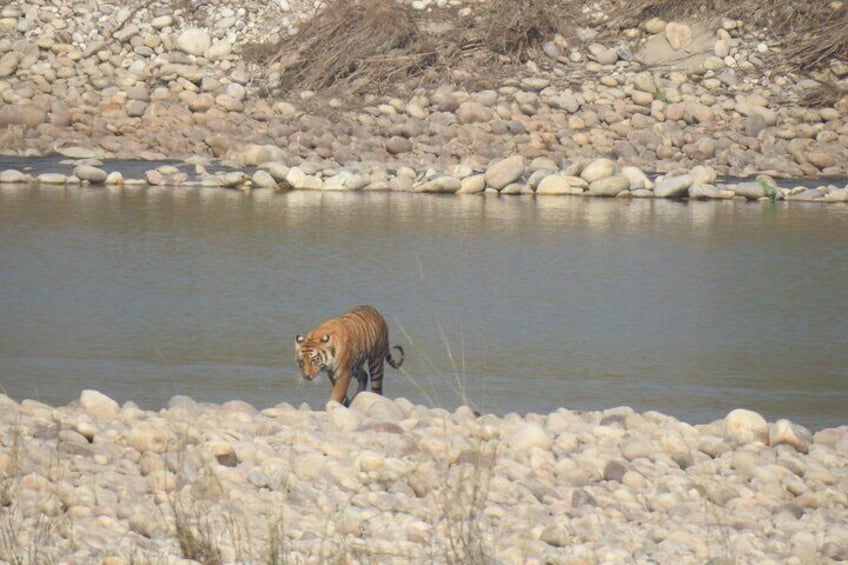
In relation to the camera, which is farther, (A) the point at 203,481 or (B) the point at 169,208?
(B) the point at 169,208

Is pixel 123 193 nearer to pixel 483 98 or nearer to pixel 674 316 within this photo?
pixel 483 98

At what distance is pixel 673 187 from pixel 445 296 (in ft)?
26.5

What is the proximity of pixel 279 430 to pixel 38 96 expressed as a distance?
17040mm

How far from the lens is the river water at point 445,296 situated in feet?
30.7

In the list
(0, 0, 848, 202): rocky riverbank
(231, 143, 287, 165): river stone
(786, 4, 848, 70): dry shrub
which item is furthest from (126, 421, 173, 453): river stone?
(786, 4, 848, 70): dry shrub

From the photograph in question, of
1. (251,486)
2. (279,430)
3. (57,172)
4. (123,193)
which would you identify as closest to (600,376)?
(279,430)

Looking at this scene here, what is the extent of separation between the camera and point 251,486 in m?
6.09

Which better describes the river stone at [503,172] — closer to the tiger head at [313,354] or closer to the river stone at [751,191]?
the river stone at [751,191]

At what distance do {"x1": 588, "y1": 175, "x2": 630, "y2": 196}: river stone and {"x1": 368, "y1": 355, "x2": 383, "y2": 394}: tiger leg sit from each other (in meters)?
11.5

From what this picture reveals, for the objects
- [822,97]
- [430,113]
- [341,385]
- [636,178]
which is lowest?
[341,385]

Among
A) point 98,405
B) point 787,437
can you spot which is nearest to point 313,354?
point 98,405

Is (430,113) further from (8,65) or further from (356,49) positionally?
(8,65)

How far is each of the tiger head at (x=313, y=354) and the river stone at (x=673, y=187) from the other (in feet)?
41.1

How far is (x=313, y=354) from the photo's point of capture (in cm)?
793
